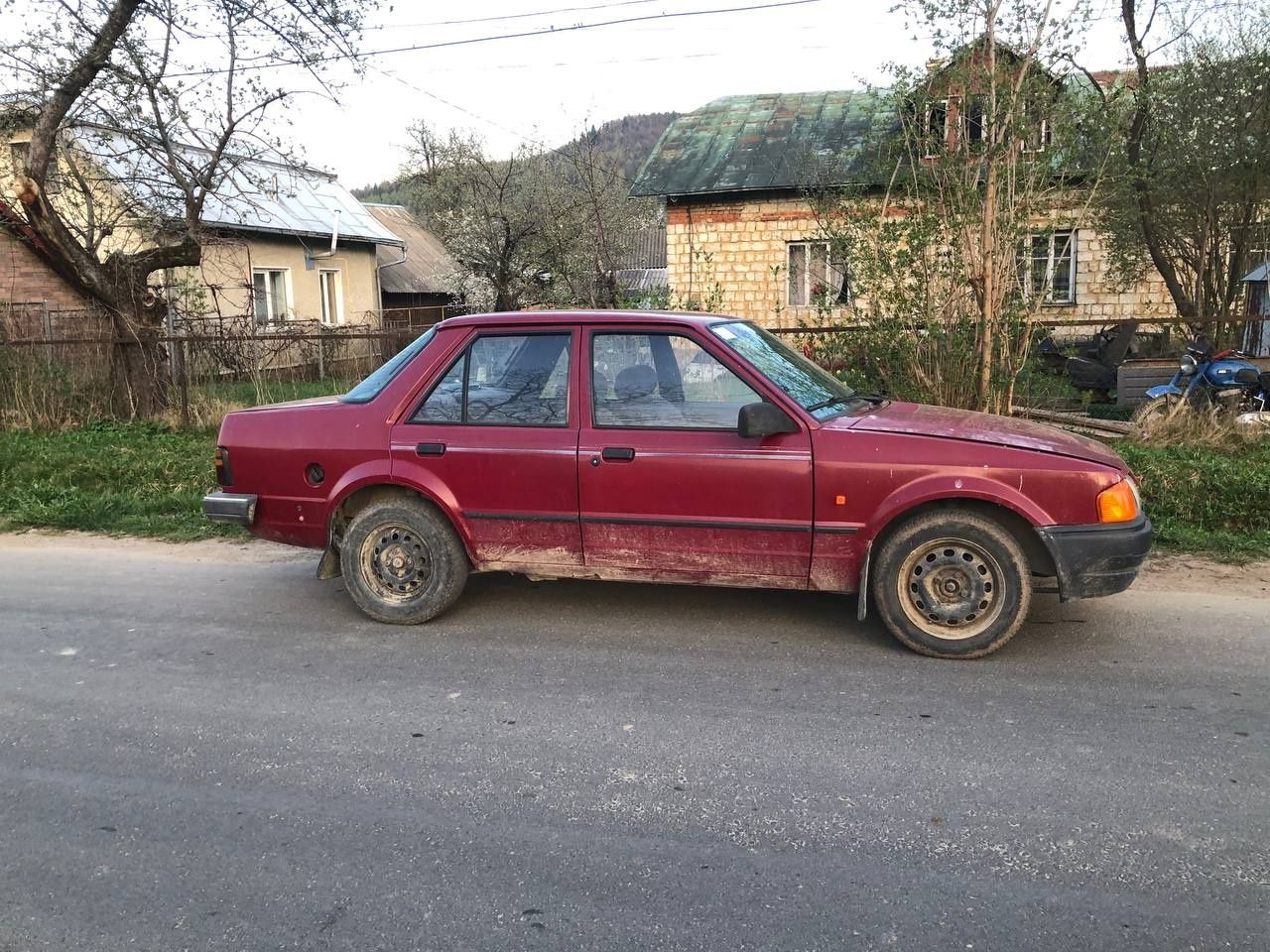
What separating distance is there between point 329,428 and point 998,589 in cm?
362

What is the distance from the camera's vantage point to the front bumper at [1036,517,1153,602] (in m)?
4.50

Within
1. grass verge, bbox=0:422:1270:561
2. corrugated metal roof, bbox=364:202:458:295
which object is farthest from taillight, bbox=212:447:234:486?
corrugated metal roof, bbox=364:202:458:295

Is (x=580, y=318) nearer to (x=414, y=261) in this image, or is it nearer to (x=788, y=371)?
(x=788, y=371)

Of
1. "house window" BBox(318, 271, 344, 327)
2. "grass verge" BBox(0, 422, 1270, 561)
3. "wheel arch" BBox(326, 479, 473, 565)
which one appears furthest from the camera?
"house window" BBox(318, 271, 344, 327)

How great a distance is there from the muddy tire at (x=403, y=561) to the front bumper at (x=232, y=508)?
665 millimetres

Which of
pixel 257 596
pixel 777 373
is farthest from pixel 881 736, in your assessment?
pixel 257 596

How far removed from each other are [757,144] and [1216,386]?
12.7m

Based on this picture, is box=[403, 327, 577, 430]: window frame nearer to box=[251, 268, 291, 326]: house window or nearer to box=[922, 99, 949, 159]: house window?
box=[922, 99, 949, 159]: house window

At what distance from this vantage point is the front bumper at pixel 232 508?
221 inches

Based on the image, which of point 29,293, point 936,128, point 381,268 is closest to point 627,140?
point 381,268

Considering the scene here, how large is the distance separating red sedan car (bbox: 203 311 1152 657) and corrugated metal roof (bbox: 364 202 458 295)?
26079 millimetres

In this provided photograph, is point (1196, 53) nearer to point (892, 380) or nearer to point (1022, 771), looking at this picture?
point (892, 380)

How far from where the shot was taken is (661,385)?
16.5 feet

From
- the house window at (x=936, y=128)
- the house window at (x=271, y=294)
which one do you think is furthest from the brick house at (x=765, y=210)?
the house window at (x=936, y=128)
